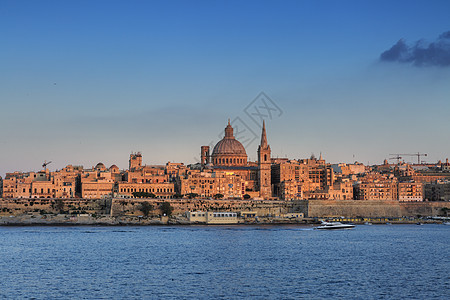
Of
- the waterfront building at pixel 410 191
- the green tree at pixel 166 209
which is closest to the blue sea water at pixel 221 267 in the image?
the green tree at pixel 166 209

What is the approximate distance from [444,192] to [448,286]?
7040 centimetres

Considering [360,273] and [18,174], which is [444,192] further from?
[360,273]

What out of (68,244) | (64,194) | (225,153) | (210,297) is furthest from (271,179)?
(210,297)

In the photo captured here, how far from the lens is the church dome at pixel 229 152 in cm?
10119

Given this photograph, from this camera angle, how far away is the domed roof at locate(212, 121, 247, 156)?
335 feet

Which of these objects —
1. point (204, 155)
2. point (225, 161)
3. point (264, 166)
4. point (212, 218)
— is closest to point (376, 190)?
point (264, 166)

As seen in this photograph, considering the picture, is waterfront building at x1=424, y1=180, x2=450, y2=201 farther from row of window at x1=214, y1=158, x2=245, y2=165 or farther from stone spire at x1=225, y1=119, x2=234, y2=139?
stone spire at x1=225, y1=119, x2=234, y2=139

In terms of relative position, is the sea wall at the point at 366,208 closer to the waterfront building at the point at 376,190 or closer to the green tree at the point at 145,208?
the waterfront building at the point at 376,190

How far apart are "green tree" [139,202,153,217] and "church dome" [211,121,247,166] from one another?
28.4 metres

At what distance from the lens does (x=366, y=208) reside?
269 ft

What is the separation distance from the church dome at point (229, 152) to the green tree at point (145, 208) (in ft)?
93.0

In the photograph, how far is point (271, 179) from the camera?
3856 inches

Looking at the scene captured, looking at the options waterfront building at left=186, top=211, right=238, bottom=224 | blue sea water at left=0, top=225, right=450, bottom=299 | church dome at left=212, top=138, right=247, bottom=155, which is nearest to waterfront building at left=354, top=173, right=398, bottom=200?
church dome at left=212, top=138, right=247, bottom=155

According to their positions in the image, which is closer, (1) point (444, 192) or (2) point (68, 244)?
(2) point (68, 244)
